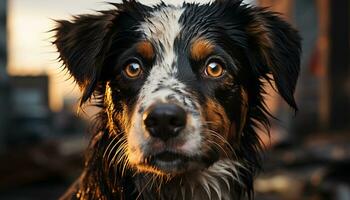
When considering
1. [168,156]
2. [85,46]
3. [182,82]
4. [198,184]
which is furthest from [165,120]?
[85,46]

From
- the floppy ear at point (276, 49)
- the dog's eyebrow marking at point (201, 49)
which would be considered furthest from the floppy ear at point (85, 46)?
the floppy ear at point (276, 49)

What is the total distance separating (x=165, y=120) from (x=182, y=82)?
0.39 metres

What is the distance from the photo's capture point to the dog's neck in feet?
13.8

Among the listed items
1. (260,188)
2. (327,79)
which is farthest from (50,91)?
(260,188)

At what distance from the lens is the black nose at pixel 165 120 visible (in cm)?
362

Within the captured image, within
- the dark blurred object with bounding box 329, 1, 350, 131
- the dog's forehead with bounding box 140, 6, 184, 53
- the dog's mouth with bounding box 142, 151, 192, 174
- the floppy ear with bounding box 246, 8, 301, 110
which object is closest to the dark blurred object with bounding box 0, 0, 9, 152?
the dark blurred object with bounding box 329, 1, 350, 131

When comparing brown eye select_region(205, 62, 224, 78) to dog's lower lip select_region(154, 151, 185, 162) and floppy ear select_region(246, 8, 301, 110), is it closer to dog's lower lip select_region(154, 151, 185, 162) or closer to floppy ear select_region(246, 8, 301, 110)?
floppy ear select_region(246, 8, 301, 110)

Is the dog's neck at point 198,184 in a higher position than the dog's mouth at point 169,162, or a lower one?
lower

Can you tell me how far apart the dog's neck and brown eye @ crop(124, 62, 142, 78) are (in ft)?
1.89

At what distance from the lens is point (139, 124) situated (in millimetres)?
3756

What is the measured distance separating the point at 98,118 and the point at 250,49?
1.01 m

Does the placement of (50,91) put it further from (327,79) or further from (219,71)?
(219,71)

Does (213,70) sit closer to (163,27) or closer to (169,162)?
(163,27)

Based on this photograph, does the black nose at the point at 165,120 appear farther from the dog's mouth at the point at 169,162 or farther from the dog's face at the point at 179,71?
the dog's mouth at the point at 169,162
